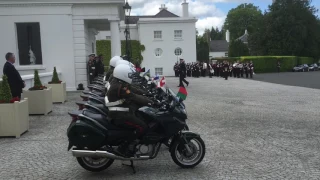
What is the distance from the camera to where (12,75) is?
32.5 feet

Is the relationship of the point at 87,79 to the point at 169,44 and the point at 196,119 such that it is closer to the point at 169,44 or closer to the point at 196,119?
the point at 196,119

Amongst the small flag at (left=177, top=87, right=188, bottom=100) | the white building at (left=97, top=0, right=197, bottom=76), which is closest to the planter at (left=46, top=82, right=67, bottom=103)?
the small flag at (left=177, top=87, right=188, bottom=100)

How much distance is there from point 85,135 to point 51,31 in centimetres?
1561

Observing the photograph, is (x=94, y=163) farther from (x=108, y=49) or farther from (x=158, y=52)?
(x=158, y=52)

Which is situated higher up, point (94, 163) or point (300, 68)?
point (300, 68)

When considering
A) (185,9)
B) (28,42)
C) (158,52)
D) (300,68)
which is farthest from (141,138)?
(300,68)

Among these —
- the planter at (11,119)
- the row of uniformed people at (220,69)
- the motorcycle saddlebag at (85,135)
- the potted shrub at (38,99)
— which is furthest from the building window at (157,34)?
the motorcycle saddlebag at (85,135)

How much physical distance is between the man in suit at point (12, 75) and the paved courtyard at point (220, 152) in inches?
40.2

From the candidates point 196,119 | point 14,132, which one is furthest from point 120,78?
point 196,119

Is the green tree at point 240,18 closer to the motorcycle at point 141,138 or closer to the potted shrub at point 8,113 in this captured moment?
the potted shrub at point 8,113

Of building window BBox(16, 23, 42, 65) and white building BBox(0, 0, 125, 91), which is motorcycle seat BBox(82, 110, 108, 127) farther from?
building window BBox(16, 23, 42, 65)

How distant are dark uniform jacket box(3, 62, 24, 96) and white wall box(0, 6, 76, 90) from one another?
988 cm

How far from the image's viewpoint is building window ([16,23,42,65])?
19.6 m

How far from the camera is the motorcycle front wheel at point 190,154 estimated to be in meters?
5.80
